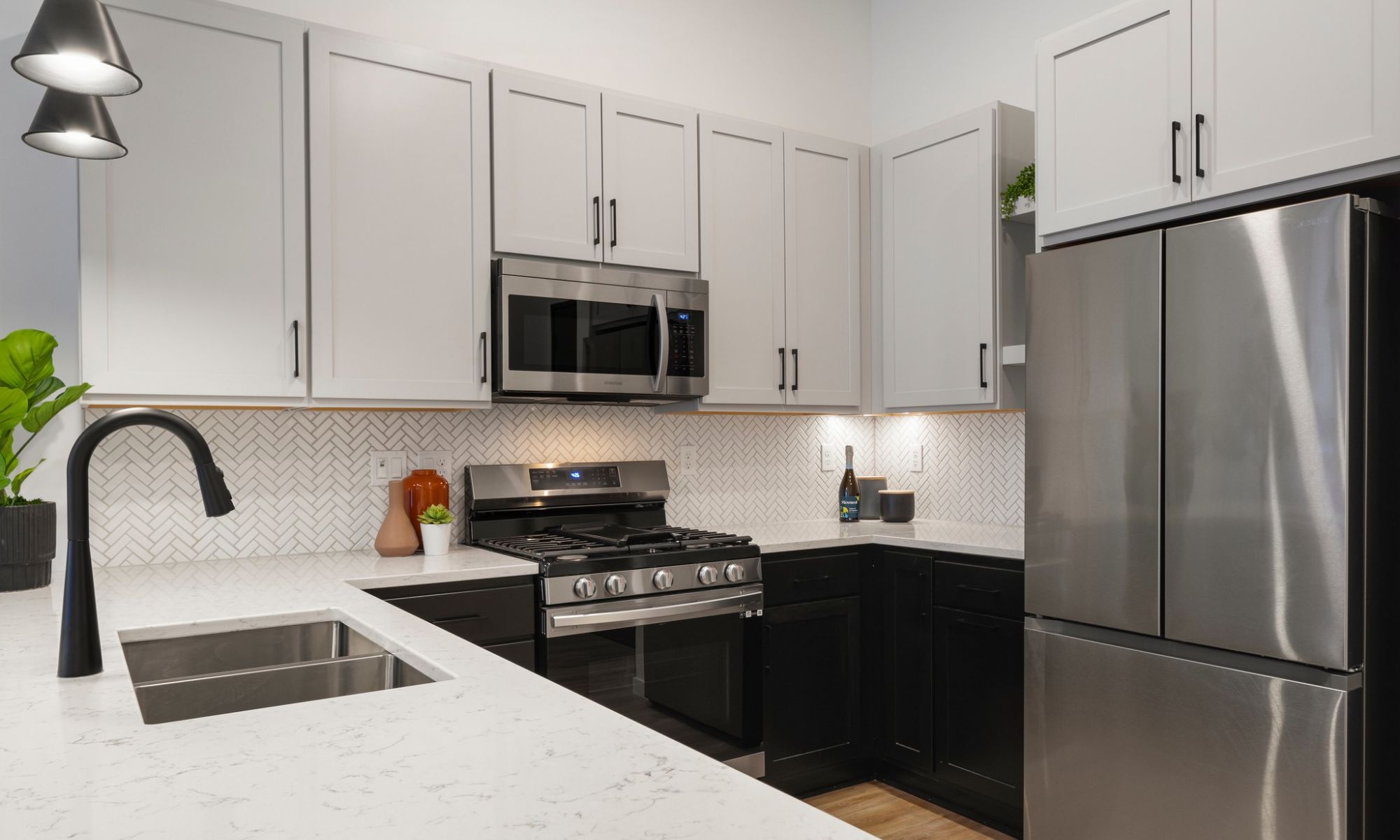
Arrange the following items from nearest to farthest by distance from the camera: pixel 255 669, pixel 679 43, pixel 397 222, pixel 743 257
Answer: pixel 255 669 < pixel 397 222 < pixel 743 257 < pixel 679 43

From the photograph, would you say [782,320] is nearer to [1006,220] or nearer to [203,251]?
[1006,220]

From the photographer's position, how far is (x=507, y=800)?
83 cm

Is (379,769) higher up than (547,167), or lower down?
lower down

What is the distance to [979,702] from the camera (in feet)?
9.46

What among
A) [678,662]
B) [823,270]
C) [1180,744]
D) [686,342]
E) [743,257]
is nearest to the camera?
[1180,744]

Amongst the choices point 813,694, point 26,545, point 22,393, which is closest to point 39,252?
point 22,393

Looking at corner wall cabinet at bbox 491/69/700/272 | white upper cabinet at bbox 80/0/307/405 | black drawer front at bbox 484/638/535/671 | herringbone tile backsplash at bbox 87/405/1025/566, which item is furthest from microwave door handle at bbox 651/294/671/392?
white upper cabinet at bbox 80/0/307/405

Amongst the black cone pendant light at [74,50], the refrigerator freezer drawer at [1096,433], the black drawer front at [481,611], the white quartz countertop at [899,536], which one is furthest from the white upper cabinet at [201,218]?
the refrigerator freezer drawer at [1096,433]

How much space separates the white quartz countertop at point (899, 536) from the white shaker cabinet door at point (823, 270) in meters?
0.49

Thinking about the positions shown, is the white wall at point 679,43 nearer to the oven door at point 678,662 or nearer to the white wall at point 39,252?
the white wall at point 39,252

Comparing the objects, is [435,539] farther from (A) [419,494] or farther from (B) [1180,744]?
(B) [1180,744]

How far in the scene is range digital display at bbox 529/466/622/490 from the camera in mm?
3178

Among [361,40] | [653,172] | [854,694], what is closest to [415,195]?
[361,40]

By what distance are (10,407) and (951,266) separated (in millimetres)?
2780
